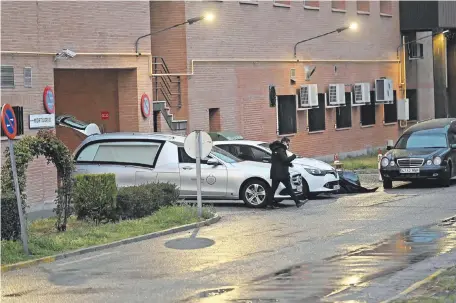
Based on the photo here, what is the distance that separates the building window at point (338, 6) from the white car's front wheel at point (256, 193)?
1803 cm

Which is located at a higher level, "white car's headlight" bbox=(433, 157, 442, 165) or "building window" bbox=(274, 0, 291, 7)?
"building window" bbox=(274, 0, 291, 7)

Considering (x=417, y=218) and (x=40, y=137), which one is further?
(x=417, y=218)

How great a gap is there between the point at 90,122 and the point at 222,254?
14387 millimetres

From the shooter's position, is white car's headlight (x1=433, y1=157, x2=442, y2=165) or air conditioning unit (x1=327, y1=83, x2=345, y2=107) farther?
air conditioning unit (x1=327, y1=83, x2=345, y2=107)

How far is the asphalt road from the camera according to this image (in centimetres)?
1170

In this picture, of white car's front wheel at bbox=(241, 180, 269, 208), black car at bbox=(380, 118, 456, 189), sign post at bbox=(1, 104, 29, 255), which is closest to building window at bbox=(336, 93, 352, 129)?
black car at bbox=(380, 118, 456, 189)

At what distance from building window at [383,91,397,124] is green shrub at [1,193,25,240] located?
98.7 ft

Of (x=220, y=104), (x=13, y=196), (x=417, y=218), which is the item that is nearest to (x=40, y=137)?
(x=13, y=196)

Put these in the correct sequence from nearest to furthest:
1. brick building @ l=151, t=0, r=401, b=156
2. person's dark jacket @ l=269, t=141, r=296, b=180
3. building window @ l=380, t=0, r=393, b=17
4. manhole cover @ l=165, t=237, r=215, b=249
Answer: manhole cover @ l=165, t=237, r=215, b=249, person's dark jacket @ l=269, t=141, r=296, b=180, brick building @ l=151, t=0, r=401, b=156, building window @ l=380, t=0, r=393, b=17

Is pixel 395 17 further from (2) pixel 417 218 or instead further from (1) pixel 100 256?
(1) pixel 100 256

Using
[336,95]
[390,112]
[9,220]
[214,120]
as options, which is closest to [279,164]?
[9,220]

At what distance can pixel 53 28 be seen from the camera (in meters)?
24.6

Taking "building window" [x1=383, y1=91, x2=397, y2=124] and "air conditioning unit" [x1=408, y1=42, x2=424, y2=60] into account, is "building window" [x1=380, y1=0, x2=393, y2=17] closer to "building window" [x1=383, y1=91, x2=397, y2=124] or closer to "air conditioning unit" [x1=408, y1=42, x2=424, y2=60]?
"air conditioning unit" [x1=408, y1=42, x2=424, y2=60]

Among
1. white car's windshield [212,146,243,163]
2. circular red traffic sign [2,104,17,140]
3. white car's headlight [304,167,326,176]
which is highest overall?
circular red traffic sign [2,104,17,140]
